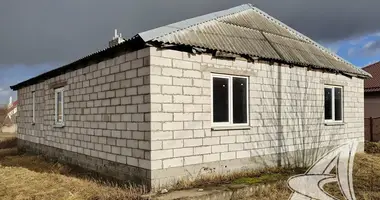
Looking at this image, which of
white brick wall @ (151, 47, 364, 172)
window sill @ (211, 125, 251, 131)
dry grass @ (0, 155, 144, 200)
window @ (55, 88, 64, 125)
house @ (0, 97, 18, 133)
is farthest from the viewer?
house @ (0, 97, 18, 133)

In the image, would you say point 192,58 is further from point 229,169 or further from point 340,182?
point 340,182

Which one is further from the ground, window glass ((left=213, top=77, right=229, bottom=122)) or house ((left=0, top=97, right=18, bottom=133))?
window glass ((left=213, top=77, right=229, bottom=122))

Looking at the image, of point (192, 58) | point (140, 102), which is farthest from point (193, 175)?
point (192, 58)

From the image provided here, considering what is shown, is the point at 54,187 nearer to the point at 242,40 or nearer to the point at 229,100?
the point at 229,100

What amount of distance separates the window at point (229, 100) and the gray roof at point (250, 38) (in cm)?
72

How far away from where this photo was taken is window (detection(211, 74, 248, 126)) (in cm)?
843

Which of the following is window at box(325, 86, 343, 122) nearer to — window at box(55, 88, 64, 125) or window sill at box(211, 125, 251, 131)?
window sill at box(211, 125, 251, 131)

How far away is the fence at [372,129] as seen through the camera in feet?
61.5

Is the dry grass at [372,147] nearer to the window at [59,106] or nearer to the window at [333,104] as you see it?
the window at [333,104]

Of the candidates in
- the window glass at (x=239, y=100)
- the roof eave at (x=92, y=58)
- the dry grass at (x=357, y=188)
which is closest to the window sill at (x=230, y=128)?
the window glass at (x=239, y=100)

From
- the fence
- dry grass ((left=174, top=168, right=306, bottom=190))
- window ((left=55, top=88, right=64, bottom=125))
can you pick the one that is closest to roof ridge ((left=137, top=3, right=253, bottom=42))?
dry grass ((left=174, top=168, right=306, bottom=190))

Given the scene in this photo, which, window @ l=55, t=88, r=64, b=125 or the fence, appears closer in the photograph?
window @ l=55, t=88, r=64, b=125

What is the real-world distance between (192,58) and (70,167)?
5.65m

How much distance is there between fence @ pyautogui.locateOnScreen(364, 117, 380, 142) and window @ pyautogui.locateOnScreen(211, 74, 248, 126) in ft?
41.4
